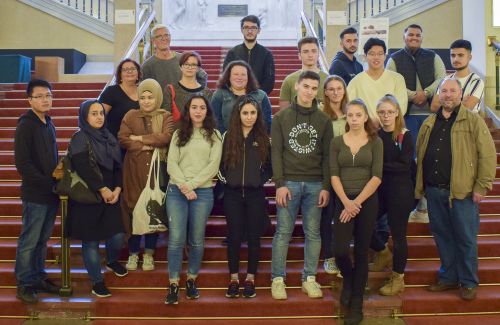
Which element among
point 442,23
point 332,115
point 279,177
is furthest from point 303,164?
point 442,23

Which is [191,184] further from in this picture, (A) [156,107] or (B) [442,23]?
(B) [442,23]

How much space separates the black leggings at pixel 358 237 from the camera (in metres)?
4.77

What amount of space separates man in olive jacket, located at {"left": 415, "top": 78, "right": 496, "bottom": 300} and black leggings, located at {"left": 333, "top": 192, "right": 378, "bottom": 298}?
30.5 inches

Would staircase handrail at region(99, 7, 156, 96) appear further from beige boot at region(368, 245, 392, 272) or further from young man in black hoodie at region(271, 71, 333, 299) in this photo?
beige boot at region(368, 245, 392, 272)

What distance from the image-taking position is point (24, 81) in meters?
11.2

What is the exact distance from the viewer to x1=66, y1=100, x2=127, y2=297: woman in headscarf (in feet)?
16.1

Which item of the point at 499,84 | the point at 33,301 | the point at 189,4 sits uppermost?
the point at 189,4

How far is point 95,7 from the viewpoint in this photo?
1520 centimetres

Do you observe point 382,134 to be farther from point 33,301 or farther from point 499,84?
point 499,84

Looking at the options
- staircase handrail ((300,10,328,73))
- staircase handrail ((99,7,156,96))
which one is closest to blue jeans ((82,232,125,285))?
staircase handrail ((99,7,156,96))

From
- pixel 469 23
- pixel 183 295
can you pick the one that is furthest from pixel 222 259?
pixel 469 23

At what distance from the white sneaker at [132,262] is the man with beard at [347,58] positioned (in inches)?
111

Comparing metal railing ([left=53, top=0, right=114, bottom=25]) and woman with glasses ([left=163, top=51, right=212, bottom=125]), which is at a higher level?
metal railing ([left=53, top=0, right=114, bottom=25])

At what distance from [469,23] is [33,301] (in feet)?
26.7
